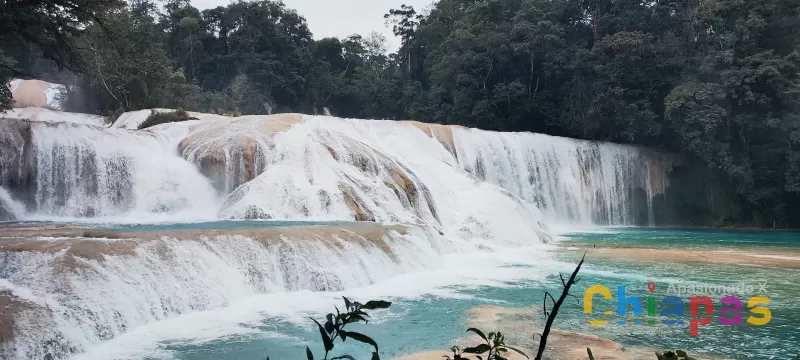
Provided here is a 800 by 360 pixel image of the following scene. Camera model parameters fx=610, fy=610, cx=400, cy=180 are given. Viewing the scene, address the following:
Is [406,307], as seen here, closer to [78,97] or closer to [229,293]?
[229,293]

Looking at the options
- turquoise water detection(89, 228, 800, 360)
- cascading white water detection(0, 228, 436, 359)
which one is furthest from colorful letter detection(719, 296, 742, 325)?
cascading white water detection(0, 228, 436, 359)

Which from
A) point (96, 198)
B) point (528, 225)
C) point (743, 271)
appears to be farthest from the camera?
point (528, 225)

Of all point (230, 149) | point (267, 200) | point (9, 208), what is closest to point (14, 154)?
point (9, 208)

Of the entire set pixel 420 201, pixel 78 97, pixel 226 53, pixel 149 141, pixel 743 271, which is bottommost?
pixel 743 271

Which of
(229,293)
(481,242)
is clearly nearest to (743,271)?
(481,242)

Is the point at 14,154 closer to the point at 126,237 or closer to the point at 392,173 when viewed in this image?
the point at 126,237

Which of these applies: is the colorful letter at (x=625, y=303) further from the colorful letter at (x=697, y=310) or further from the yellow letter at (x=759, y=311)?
the yellow letter at (x=759, y=311)

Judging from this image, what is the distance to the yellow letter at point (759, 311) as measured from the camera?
7.09 m

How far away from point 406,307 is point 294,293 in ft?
5.69

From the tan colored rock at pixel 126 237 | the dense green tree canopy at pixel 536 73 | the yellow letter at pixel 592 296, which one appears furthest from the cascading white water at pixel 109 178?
the yellow letter at pixel 592 296

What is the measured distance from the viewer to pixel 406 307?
7.75 m

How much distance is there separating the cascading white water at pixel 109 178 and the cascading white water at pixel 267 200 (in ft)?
0.10

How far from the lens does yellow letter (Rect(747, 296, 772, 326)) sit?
7.09m

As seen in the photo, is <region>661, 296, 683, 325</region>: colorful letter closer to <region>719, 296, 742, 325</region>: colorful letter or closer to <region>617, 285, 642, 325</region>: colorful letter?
<region>617, 285, 642, 325</region>: colorful letter
